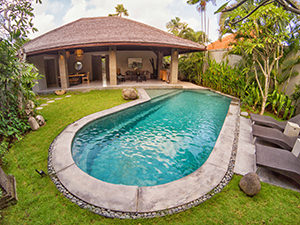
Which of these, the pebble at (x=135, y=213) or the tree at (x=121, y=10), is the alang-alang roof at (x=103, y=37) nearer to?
the pebble at (x=135, y=213)

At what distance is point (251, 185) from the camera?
3.28 metres

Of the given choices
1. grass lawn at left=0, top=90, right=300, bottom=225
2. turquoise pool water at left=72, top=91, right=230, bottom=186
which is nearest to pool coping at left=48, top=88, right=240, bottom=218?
grass lawn at left=0, top=90, right=300, bottom=225

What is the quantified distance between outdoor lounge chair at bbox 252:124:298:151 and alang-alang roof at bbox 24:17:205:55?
9.78 metres

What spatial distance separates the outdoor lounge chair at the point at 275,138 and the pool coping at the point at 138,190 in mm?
1261

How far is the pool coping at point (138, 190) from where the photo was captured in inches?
117

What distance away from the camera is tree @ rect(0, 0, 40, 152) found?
5.11m

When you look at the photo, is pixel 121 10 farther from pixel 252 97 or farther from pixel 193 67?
pixel 252 97

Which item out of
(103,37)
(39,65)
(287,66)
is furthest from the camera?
(39,65)

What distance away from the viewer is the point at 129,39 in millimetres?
12391

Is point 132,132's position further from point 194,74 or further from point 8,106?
point 194,74

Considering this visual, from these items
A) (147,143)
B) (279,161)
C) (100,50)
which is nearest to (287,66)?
(279,161)

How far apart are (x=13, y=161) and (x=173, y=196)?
4.28 meters

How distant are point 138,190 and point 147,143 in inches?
97.6

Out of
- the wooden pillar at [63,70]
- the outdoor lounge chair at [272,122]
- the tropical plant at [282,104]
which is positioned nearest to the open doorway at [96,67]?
the wooden pillar at [63,70]
